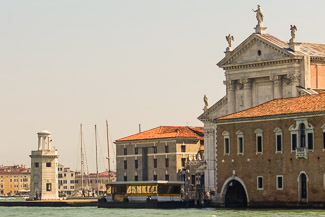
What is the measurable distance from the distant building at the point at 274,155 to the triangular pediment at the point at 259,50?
12668 millimetres

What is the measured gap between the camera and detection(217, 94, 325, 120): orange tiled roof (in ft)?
217

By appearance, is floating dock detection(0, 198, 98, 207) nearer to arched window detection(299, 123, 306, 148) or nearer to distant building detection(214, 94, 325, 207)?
distant building detection(214, 94, 325, 207)

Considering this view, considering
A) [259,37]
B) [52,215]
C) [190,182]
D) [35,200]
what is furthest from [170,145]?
[52,215]

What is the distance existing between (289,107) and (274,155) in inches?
118

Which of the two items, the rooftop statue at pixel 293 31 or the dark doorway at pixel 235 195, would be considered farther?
the rooftop statue at pixel 293 31

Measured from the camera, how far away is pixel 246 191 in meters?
69.4

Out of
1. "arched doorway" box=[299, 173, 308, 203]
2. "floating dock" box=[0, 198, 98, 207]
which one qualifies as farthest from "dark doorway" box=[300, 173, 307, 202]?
"floating dock" box=[0, 198, 98, 207]

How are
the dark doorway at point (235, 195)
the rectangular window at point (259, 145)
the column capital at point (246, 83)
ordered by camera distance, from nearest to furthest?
the rectangular window at point (259, 145), the dark doorway at point (235, 195), the column capital at point (246, 83)

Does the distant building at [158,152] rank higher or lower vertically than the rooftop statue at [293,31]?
lower

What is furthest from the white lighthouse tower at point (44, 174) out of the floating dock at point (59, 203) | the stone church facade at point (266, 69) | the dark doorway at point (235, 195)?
the dark doorway at point (235, 195)

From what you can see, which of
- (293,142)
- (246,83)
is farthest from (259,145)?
(246,83)

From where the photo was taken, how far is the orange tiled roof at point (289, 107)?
217 feet

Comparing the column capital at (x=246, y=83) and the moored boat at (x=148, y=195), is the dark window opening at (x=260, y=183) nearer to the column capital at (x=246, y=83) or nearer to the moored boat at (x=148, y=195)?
the moored boat at (x=148, y=195)

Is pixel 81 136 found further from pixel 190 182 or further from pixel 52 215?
pixel 52 215
